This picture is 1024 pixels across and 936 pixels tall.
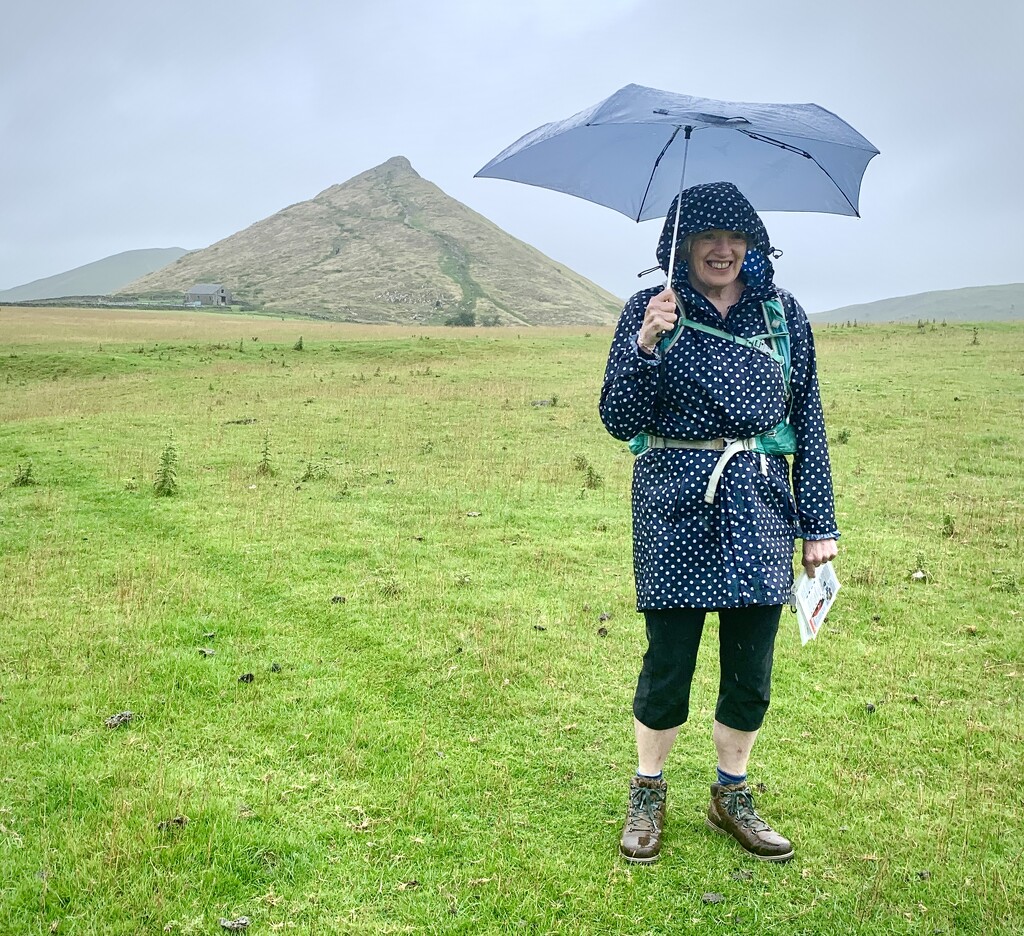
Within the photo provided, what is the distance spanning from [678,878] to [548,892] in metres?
0.71

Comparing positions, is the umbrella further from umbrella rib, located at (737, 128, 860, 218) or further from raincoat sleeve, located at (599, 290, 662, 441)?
raincoat sleeve, located at (599, 290, 662, 441)

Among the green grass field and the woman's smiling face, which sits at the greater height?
the woman's smiling face

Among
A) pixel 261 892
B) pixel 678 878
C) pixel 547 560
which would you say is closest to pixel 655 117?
pixel 678 878

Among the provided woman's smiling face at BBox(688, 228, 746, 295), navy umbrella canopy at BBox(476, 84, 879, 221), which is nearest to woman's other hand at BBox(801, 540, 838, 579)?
woman's smiling face at BBox(688, 228, 746, 295)

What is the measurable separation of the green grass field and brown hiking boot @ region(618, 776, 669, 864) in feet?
0.41

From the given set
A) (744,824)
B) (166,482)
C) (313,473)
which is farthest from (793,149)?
(313,473)

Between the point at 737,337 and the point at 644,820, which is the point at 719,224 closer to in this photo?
the point at 737,337

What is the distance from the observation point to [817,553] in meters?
4.38

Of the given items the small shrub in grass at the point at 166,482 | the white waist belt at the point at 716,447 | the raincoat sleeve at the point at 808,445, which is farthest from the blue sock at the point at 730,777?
the small shrub in grass at the point at 166,482

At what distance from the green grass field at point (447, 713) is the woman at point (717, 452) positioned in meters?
1.11

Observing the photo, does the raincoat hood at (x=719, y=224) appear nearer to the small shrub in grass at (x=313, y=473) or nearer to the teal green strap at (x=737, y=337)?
the teal green strap at (x=737, y=337)

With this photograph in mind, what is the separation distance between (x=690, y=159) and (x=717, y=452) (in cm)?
200

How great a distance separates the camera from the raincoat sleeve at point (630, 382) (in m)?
3.89

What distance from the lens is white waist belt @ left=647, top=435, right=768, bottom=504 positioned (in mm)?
4027
